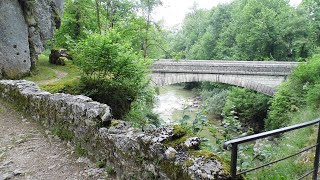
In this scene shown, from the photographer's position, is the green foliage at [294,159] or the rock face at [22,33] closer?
the green foliage at [294,159]

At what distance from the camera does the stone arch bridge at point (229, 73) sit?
17828mm

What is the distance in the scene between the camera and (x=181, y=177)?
2.45 metres

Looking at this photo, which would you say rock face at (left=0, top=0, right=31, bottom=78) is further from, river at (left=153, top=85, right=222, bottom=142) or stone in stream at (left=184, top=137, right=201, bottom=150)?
stone in stream at (left=184, top=137, right=201, bottom=150)

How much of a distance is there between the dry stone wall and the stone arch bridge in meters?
12.5

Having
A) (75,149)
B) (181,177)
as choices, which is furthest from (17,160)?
(181,177)

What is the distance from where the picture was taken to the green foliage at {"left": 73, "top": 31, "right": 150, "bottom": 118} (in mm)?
6652

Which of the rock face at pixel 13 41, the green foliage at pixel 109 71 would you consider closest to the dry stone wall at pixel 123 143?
the green foliage at pixel 109 71

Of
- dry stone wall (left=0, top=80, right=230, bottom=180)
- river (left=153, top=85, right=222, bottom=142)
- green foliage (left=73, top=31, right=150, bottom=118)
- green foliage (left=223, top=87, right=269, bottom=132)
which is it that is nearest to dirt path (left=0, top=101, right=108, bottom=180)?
dry stone wall (left=0, top=80, right=230, bottom=180)

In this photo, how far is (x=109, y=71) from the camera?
6.98m

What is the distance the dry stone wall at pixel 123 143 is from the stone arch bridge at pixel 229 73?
41.1 ft

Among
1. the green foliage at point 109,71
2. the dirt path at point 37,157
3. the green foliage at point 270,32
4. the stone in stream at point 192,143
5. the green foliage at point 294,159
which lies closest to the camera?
the stone in stream at point 192,143

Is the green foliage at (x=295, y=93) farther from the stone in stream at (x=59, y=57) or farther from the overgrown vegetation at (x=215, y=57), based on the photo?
the stone in stream at (x=59, y=57)

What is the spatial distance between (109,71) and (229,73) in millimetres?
12551

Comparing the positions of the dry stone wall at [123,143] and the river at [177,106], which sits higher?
the dry stone wall at [123,143]
